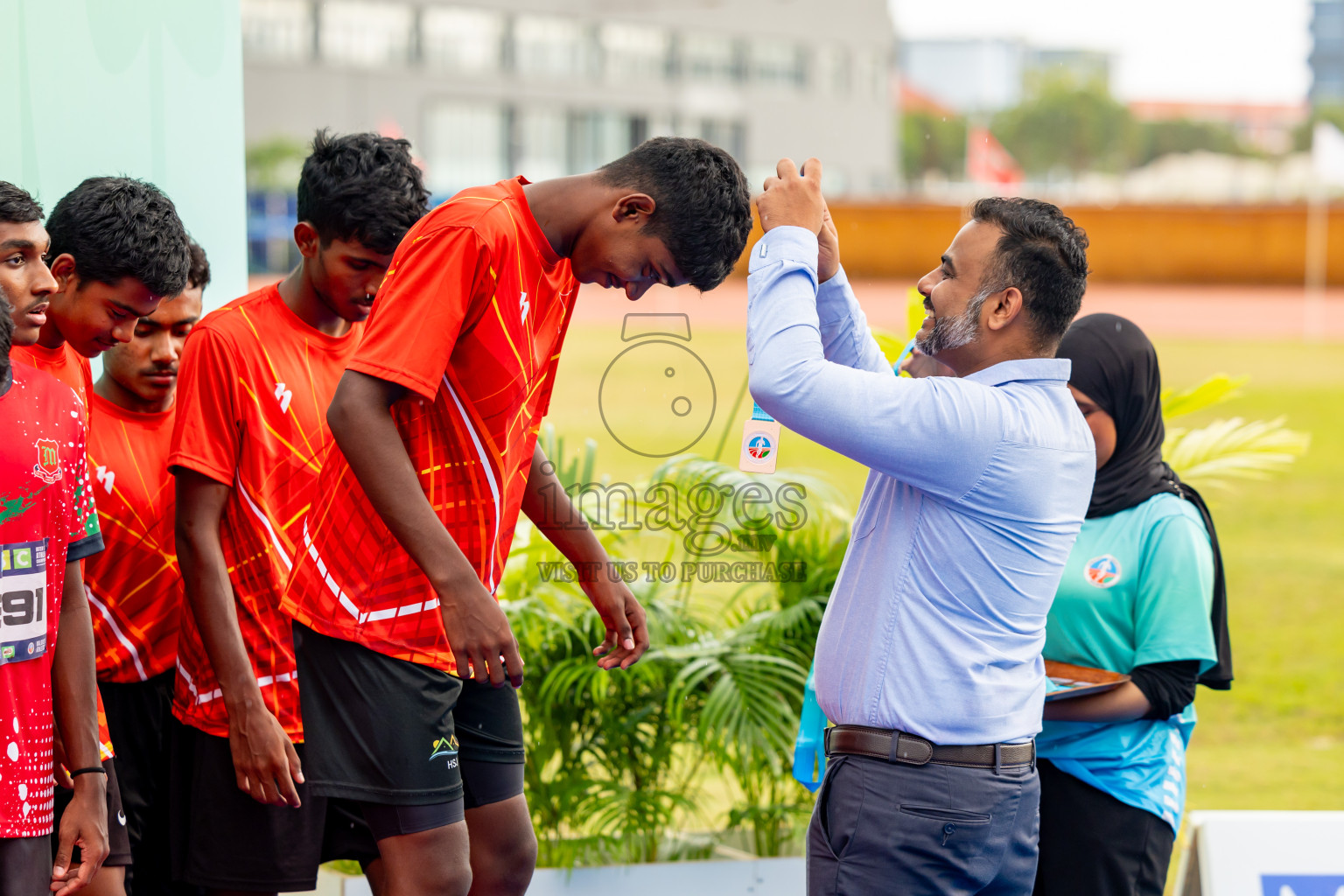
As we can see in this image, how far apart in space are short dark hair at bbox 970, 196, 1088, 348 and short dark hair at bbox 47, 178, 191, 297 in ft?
4.85

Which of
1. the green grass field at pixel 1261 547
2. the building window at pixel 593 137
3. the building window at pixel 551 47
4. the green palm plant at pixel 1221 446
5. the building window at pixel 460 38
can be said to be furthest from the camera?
the building window at pixel 593 137

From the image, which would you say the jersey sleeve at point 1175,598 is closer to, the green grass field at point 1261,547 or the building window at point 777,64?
the green grass field at point 1261,547

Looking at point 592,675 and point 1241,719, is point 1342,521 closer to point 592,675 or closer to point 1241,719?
point 1241,719

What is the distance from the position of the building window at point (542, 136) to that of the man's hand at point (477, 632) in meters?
30.0

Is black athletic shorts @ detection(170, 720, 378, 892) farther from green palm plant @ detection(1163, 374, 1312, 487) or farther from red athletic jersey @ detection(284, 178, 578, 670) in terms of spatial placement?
green palm plant @ detection(1163, 374, 1312, 487)

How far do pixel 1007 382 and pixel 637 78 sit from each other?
31312 mm

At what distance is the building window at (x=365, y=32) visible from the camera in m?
29.7

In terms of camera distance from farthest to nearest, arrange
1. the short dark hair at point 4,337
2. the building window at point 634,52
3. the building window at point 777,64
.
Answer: the building window at point 777,64, the building window at point 634,52, the short dark hair at point 4,337

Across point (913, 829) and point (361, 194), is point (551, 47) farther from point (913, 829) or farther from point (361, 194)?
point (913, 829)

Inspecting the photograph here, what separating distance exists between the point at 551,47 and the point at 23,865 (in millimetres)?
31323

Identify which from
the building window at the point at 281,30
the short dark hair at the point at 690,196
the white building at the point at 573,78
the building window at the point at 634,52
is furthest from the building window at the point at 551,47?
the short dark hair at the point at 690,196

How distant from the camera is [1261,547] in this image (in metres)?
11.2

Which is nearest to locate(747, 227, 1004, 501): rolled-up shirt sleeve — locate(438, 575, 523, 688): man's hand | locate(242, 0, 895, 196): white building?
locate(438, 575, 523, 688): man's hand

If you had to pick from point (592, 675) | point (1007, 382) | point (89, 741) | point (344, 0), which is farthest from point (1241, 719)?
point (344, 0)
